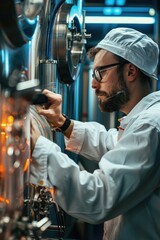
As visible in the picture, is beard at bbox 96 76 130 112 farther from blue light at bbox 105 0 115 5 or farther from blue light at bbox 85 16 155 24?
blue light at bbox 105 0 115 5

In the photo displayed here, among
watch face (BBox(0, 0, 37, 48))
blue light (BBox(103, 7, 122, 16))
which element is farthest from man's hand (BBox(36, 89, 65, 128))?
blue light (BBox(103, 7, 122, 16))

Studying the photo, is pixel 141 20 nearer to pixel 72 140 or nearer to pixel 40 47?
pixel 72 140

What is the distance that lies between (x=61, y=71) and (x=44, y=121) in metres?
0.33

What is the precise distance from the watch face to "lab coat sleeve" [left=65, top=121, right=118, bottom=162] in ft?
2.69

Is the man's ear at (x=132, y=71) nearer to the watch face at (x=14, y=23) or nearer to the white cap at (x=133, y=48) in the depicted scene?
the white cap at (x=133, y=48)

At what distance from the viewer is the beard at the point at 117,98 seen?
71.6 inches

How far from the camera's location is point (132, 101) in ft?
6.06

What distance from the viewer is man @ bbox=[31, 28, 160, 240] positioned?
4.57 feet

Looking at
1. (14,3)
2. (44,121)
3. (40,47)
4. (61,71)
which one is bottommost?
(44,121)

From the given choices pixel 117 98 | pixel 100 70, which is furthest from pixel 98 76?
pixel 117 98

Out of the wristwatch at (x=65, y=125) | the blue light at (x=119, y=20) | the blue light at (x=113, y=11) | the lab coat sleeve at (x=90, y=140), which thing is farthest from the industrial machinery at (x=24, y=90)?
the blue light at (x=113, y=11)

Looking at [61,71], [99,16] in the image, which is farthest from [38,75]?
[99,16]

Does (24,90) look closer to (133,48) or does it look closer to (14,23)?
(14,23)

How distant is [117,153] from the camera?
1.48 meters
